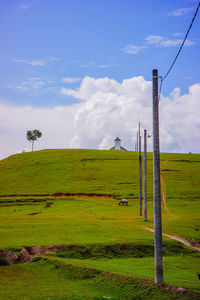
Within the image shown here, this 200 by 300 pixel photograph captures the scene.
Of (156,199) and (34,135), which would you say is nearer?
(156,199)

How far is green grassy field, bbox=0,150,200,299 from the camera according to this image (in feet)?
80.8

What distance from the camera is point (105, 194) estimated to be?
3191 inches

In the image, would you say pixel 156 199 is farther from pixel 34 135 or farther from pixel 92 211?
pixel 34 135

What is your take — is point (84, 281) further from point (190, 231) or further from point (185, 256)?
point (190, 231)

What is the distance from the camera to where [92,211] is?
6153 cm

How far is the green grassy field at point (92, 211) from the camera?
24.6 m

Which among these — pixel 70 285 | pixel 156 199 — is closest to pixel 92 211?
pixel 70 285

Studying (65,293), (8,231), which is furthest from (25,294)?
(8,231)

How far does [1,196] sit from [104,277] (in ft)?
217

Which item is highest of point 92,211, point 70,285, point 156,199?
point 156,199

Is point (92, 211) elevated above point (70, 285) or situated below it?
above

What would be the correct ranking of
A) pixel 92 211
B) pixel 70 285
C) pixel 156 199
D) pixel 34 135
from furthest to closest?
1. pixel 34 135
2. pixel 92 211
3. pixel 70 285
4. pixel 156 199

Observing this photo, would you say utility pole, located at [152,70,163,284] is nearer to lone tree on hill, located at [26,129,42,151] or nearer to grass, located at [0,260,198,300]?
grass, located at [0,260,198,300]

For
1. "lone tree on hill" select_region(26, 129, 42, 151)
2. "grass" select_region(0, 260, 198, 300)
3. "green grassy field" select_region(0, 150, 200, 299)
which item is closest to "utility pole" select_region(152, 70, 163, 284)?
"grass" select_region(0, 260, 198, 300)
